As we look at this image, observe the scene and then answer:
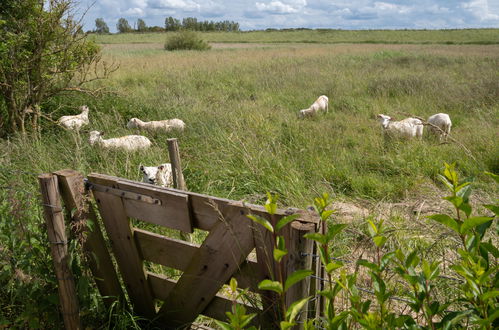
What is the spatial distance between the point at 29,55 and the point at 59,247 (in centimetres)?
568

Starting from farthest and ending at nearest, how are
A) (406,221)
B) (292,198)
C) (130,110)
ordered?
(130,110), (292,198), (406,221)

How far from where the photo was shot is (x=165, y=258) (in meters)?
2.58

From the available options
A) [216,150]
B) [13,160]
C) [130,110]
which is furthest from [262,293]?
[130,110]

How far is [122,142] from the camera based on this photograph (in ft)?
20.4

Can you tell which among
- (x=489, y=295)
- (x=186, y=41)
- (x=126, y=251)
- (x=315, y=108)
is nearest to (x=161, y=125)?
(x=315, y=108)

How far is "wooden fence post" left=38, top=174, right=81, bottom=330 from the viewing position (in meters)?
2.30

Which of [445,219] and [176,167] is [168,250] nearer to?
[176,167]

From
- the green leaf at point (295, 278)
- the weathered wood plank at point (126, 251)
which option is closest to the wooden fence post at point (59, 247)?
the weathered wood plank at point (126, 251)

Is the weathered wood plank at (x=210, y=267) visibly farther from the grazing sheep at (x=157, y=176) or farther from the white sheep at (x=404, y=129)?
the white sheep at (x=404, y=129)

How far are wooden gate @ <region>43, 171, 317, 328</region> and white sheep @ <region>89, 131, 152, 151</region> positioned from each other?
3.64 meters

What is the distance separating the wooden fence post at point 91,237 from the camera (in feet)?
7.81

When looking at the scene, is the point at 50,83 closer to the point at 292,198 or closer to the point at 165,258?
the point at 292,198

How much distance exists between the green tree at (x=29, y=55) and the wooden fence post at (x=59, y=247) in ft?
17.2

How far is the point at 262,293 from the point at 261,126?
534 centimetres
